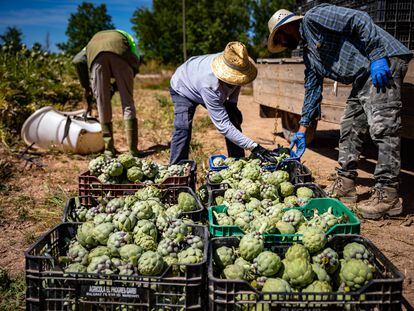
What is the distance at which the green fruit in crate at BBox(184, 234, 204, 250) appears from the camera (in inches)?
94.3

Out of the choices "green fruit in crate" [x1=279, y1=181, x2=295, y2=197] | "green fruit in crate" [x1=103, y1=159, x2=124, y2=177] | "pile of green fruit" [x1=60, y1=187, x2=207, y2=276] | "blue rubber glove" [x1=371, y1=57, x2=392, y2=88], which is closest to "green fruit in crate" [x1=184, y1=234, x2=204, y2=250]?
"pile of green fruit" [x1=60, y1=187, x2=207, y2=276]

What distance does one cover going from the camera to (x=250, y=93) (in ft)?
60.7

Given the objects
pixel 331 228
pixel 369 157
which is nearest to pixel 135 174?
pixel 331 228

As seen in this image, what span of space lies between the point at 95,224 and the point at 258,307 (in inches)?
45.1

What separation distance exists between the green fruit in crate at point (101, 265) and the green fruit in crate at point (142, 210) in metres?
0.43

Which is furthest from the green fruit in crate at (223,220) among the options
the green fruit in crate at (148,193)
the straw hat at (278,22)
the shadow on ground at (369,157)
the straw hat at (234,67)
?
the shadow on ground at (369,157)

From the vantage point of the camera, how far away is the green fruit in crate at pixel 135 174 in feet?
11.9

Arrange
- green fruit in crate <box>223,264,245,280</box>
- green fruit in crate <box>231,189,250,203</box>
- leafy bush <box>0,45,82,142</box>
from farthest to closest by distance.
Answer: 1. leafy bush <box>0,45,82,142</box>
2. green fruit in crate <box>231,189,250,203</box>
3. green fruit in crate <box>223,264,245,280</box>

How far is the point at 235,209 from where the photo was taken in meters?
2.87

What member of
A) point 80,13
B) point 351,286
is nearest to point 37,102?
point 351,286

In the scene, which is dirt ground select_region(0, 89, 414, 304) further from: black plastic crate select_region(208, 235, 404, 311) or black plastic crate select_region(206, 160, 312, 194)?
black plastic crate select_region(208, 235, 404, 311)

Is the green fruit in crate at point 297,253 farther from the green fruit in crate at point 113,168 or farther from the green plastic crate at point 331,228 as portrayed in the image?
the green fruit in crate at point 113,168

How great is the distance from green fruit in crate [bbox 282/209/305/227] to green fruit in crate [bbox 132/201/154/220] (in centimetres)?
88

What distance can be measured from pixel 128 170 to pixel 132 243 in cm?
131
